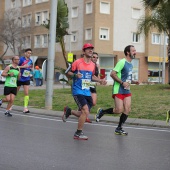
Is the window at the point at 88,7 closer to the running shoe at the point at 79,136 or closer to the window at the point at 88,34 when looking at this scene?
the window at the point at 88,34

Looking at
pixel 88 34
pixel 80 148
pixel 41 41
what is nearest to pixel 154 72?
pixel 88 34

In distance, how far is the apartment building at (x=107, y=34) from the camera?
159ft

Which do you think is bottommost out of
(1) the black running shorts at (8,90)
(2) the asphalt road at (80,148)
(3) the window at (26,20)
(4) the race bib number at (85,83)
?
(2) the asphalt road at (80,148)

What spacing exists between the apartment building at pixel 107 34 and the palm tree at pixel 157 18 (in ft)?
55.7

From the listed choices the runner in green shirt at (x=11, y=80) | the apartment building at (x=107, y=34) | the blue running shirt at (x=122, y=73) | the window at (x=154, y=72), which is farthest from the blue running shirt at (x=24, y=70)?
the window at (x=154, y=72)

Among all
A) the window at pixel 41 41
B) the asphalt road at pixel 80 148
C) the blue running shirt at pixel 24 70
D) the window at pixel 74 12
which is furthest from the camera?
the window at pixel 41 41

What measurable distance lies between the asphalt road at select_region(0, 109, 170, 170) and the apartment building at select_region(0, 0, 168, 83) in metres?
36.5

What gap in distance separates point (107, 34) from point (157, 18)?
21.5 m

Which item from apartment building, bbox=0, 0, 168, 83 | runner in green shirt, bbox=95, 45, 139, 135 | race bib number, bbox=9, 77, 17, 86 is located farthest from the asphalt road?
apartment building, bbox=0, 0, 168, 83

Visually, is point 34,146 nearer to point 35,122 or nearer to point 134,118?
point 35,122

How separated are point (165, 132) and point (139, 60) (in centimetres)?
4372

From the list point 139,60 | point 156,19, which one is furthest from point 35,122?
point 139,60

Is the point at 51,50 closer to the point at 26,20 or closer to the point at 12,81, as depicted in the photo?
the point at 12,81

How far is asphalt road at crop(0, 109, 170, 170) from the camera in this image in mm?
5935
